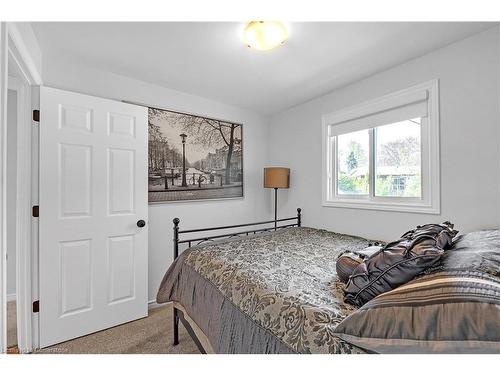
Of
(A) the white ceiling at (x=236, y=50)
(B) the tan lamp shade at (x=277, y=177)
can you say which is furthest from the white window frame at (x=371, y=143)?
(B) the tan lamp shade at (x=277, y=177)

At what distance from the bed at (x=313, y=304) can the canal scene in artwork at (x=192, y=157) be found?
3.21 ft

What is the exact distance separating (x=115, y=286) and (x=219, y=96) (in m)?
2.24

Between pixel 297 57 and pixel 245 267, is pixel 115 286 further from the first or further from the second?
pixel 297 57

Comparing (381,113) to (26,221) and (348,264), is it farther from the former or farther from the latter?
(26,221)

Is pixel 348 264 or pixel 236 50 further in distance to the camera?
pixel 236 50

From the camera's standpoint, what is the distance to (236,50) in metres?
1.87

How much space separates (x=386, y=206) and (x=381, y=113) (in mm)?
875

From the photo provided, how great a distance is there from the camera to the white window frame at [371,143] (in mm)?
1907

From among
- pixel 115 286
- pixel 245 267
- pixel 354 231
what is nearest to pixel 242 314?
pixel 245 267

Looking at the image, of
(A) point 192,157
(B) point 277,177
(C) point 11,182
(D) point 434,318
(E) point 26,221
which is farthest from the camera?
(B) point 277,177

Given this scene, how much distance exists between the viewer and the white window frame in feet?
6.26

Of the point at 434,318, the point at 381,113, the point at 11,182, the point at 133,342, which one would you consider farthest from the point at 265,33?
the point at 11,182

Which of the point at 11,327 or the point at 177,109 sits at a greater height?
the point at 177,109

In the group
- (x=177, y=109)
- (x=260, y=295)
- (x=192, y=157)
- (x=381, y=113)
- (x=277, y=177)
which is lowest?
(x=260, y=295)
